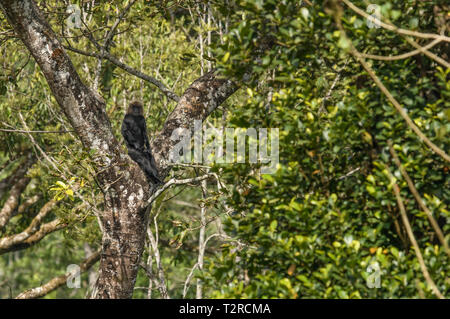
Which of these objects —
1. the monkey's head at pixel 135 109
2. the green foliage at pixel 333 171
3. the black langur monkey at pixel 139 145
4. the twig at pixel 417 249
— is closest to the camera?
the twig at pixel 417 249

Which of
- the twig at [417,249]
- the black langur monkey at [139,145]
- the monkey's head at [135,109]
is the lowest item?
the twig at [417,249]

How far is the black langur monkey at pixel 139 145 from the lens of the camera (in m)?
5.59

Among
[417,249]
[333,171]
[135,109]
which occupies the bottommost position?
[417,249]

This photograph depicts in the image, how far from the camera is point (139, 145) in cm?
580

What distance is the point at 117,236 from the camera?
5.61 metres

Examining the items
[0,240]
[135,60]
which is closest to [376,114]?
[135,60]

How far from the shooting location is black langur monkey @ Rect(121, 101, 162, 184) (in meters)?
5.59

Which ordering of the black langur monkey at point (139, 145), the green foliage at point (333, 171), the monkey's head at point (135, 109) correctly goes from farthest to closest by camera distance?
the monkey's head at point (135, 109), the black langur monkey at point (139, 145), the green foliage at point (333, 171)

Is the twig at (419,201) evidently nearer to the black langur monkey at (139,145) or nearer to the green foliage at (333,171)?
the green foliage at (333,171)

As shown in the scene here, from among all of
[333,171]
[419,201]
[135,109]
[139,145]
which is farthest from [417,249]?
[135,109]

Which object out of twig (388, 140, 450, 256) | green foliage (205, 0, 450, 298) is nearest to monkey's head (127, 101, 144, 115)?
green foliage (205, 0, 450, 298)

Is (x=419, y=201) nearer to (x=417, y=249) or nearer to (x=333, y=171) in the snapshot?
(x=417, y=249)

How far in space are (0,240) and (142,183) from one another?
283 inches

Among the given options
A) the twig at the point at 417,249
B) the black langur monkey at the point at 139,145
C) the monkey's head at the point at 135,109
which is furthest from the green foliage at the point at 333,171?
the monkey's head at the point at 135,109
